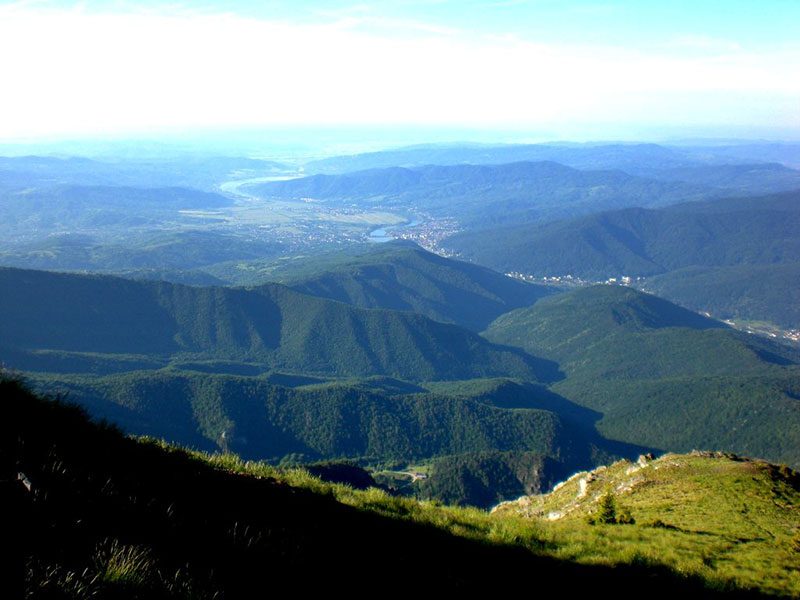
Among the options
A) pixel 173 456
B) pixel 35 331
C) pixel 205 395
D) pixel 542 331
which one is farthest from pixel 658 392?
pixel 35 331

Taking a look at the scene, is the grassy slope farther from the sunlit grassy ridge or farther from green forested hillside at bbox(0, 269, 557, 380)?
green forested hillside at bbox(0, 269, 557, 380)

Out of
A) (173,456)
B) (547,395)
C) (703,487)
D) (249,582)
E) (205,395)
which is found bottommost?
(547,395)

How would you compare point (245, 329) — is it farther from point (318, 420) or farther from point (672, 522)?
point (672, 522)

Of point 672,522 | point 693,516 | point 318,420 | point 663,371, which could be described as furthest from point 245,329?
point 672,522

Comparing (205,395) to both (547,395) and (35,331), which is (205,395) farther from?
(547,395)

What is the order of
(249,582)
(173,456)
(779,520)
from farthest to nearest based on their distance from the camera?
(779,520), (173,456), (249,582)

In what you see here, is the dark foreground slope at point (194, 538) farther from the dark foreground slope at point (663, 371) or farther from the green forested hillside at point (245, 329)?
the green forested hillside at point (245, 329)
